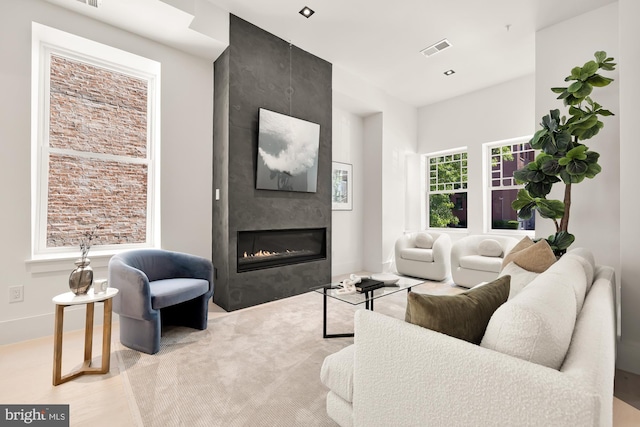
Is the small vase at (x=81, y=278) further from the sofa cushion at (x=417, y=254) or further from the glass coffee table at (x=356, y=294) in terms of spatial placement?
the sofa cushion at (x=417, y=254)

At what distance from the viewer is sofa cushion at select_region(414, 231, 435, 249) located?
4727mm

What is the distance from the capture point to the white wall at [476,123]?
451 cm

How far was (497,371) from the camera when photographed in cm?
73

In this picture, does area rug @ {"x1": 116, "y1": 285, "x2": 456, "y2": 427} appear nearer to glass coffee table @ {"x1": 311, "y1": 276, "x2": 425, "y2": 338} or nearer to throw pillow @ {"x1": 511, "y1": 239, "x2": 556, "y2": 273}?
glass coffee table @ {"x1": 311, "y1": 276, "x2": 425, "y2": 338}

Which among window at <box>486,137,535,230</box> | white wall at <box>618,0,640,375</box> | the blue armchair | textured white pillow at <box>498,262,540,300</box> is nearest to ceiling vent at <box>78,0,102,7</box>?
the blue armchair

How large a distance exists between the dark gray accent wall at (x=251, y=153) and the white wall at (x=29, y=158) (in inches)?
14.6

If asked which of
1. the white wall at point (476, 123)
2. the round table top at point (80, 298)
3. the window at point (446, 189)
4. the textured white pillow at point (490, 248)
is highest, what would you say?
the white wall at point (476, 123)

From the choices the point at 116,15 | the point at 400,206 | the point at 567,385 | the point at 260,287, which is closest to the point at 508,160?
the point at 400,206

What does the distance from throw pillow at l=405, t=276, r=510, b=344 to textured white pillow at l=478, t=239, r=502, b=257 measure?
3378mm

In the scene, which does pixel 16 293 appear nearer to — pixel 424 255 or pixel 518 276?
pixel 518 276

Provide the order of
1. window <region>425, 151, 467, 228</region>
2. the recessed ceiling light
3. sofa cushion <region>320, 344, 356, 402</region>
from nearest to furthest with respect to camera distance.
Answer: sofa cushion <region>320, 344, 356, 402</region> → the recessed ceiling light → window <region>425, 151, 467, 228</region>

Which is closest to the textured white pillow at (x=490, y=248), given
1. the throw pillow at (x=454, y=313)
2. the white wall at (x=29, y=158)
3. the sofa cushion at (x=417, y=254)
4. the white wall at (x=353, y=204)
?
the sofa cushion at (x=417, y=254)

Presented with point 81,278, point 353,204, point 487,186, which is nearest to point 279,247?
point 353,204

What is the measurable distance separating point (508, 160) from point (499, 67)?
1476 mm
